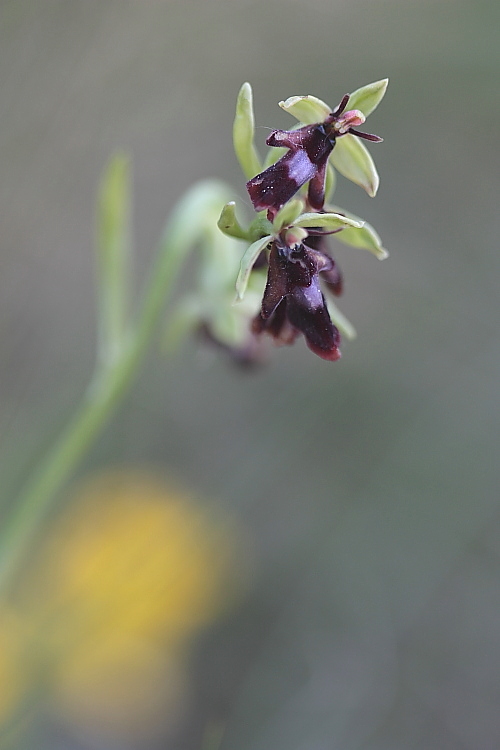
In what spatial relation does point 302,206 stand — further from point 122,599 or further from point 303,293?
point 122,599

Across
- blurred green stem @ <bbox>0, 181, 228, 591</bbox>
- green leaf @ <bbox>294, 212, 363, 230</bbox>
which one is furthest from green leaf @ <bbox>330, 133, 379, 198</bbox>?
blurred green stem @ <bbox>0, 181, 228, 591</bbox>

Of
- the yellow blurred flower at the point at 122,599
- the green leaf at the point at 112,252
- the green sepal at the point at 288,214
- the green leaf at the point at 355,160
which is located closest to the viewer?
the green sepal at the point at 288,214

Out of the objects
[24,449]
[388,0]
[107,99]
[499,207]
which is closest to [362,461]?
[24,449]

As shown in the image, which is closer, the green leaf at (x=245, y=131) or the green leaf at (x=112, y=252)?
the green leaf at (x=245, y=131)

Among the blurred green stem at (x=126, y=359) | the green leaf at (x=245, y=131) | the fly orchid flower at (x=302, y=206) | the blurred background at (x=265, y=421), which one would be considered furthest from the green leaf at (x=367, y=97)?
the blurred background at (x=265, y=421)

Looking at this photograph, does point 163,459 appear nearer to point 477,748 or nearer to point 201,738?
point 201,738

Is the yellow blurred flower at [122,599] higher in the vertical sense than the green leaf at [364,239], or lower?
lower

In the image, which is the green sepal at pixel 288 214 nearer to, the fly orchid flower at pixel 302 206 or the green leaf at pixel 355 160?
the fly orchid flower at pixel 302 206
